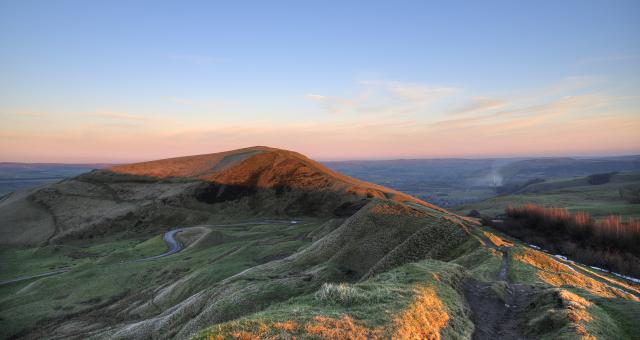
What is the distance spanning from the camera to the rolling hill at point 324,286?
18.2 meters

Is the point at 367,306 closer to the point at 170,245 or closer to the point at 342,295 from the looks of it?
the point at 342,295

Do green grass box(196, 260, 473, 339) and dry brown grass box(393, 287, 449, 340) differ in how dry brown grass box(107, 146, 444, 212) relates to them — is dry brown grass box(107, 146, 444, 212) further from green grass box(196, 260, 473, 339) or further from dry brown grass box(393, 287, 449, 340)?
dry brown grass box(393, 287, 449, 340)

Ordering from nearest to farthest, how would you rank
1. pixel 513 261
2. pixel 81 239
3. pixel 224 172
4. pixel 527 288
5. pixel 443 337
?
pixel 443 337, pixel 527 288, pixel 513 261, pixel 81 239, pixel 224 172

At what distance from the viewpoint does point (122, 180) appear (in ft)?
627

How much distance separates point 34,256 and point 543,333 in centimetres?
13818

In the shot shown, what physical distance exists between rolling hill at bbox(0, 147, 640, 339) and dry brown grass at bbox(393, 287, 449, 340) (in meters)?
0.08

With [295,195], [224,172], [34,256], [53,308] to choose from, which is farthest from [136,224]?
[53,308]

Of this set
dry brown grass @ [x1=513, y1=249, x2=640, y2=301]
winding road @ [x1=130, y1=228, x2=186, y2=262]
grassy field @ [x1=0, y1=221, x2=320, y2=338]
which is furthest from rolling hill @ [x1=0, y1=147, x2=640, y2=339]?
winding road @ [x1=130, y1=228, x2=186, y2=262]

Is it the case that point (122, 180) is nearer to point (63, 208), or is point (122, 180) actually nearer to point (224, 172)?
point (63, 208)

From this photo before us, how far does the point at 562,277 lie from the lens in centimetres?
3253

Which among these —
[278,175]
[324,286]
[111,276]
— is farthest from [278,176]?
[324,286]

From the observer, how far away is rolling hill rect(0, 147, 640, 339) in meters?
18.2

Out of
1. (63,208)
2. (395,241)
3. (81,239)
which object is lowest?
(81,239)

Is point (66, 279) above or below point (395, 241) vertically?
below
